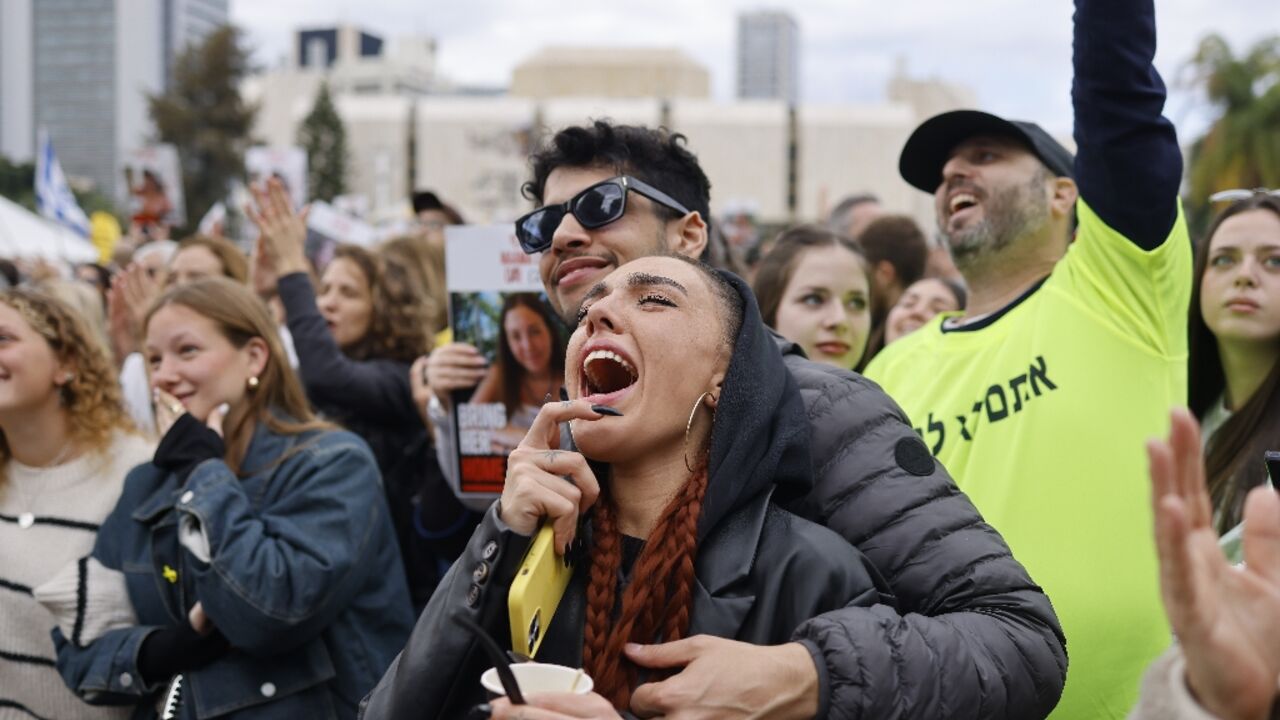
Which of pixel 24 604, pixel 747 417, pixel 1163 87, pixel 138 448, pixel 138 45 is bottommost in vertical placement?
pixel 24 604

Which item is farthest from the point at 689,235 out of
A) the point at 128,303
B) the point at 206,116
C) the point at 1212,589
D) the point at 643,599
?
the point at 206,116

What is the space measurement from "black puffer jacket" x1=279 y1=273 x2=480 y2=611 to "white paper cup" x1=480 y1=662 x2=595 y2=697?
2561mm

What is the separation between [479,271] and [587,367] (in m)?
1.63

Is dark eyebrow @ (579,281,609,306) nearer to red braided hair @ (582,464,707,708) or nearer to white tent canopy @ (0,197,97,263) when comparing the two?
red braided hair @ (582,464,707,708)

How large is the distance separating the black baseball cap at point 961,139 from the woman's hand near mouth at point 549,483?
1.79 metres

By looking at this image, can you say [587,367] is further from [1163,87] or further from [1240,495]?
[1240,495]

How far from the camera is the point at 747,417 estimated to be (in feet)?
6.08

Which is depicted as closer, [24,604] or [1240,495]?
[1240,495]

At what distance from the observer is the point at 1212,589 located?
129 centimetres

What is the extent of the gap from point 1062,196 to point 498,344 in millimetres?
1636

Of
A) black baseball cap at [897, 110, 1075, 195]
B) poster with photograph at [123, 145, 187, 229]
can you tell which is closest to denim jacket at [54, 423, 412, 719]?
black baseball cap at [897, 110, 1075, 195]

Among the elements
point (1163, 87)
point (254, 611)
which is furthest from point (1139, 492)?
point (254, 611)

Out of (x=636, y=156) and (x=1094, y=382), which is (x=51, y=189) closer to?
(x=636, y=156)

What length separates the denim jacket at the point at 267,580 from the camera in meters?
2.95
